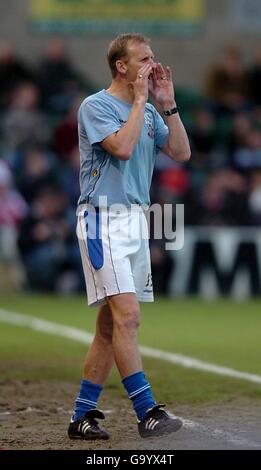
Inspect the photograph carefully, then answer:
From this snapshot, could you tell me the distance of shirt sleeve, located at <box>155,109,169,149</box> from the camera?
745 centimetres

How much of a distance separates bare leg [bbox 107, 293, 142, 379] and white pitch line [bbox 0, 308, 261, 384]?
2561 mm

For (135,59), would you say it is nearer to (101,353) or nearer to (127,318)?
(127,318)

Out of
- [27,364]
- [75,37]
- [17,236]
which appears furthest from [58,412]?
[75,37]

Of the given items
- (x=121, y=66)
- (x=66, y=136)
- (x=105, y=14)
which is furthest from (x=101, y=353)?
(x=105, y=14)

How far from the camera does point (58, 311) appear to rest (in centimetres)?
1560

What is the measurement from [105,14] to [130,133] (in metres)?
16.2

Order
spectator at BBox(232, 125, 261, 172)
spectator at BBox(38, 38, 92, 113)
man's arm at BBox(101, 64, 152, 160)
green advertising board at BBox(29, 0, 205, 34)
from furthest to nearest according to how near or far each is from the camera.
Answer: green advertising board at BBox(29, 0, 205, 34) < spectator at BBox(38, 38, 92, 113) < spectator at BBox(232, 125, 261, 172) < man's arm at BBox(101, 64, 152, 160)

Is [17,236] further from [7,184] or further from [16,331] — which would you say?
[16,331]

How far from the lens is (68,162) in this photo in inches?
775

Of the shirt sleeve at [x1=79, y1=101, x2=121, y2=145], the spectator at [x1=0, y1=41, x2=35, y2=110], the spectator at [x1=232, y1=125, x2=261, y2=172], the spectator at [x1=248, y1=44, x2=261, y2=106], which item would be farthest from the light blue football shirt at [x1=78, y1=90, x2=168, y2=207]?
the spectator at [x1=248, y1=44, x2=261, y2=106]

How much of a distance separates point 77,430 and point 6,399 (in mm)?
1611

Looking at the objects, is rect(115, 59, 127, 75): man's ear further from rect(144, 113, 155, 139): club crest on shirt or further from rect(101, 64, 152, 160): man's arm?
rect(144, 113, 155, 139): club crest on shirt

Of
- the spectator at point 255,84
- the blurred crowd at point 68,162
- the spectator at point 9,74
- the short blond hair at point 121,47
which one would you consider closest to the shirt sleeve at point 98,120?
the short blond hair at point 121,47

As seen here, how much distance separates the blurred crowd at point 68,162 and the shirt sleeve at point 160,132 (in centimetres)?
1043
